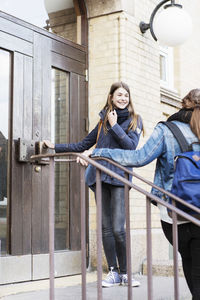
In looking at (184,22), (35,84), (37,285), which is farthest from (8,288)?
(184,22)

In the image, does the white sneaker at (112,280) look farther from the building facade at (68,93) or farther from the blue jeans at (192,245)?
the blue jeans at (192,245)

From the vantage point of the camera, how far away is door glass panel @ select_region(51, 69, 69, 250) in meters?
5.10

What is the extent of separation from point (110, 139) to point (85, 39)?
1.85 meters

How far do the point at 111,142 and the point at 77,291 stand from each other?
1273 millimetres

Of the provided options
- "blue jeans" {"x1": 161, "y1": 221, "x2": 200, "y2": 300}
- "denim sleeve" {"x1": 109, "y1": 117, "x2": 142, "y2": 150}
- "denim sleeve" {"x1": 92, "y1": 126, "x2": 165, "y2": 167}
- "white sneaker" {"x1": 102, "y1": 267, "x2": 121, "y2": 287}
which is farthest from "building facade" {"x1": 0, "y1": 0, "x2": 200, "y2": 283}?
"blue jeans" {"x1": 161, "y1": 221, "x2": 200, "y2": 300}

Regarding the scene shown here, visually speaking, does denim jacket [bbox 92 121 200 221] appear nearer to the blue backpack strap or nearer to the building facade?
the blue backpack strap

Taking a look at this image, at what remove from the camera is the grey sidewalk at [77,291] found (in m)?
3.90

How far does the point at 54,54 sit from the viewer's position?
516cm

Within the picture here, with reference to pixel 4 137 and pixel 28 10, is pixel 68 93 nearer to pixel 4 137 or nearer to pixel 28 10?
pixel 28 10

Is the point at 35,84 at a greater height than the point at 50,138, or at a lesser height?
greater

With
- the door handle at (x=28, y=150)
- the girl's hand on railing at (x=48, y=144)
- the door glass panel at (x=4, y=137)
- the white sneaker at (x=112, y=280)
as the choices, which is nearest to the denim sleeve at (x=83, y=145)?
the girl's hand on railing at (x=48, y=144)

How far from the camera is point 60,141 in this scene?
5203 millimetres

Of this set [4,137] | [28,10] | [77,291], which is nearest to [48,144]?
[4,137]

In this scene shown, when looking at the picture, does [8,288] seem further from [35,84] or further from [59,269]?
[35,84]
